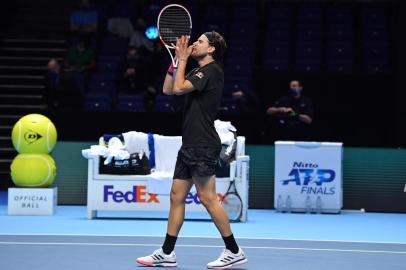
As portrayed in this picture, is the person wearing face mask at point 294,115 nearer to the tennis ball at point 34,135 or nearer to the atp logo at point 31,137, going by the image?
the tennis ball at point 34,135

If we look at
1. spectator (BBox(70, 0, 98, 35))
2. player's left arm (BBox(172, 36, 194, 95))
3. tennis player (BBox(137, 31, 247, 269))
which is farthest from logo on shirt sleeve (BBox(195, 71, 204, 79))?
spectator (BBox(70, 0, 98, 35))

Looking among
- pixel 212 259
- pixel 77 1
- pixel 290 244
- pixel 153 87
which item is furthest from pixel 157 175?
pixel 77 1

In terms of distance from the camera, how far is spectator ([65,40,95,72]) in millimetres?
19062

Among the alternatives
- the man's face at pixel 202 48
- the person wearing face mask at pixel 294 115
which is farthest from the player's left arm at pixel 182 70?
the person wearing face mask at pixel 294 115

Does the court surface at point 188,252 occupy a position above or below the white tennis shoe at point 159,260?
below

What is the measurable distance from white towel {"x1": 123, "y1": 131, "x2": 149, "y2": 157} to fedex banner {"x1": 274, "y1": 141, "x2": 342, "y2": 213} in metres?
2.20

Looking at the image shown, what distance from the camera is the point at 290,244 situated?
1059 cm

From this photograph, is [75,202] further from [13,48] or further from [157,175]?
[13,48]

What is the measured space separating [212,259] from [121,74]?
9176mm

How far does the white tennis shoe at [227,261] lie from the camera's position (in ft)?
28.1

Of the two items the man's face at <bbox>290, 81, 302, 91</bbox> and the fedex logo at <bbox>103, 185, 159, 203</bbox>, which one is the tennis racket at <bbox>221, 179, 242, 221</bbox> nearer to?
the fedex logo at <bbox>103, 185, 159, 203</bbox>

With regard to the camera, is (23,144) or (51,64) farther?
(51,64)

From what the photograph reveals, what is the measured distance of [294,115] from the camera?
15.9 metres

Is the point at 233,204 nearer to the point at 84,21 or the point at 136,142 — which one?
the point at 136,142
